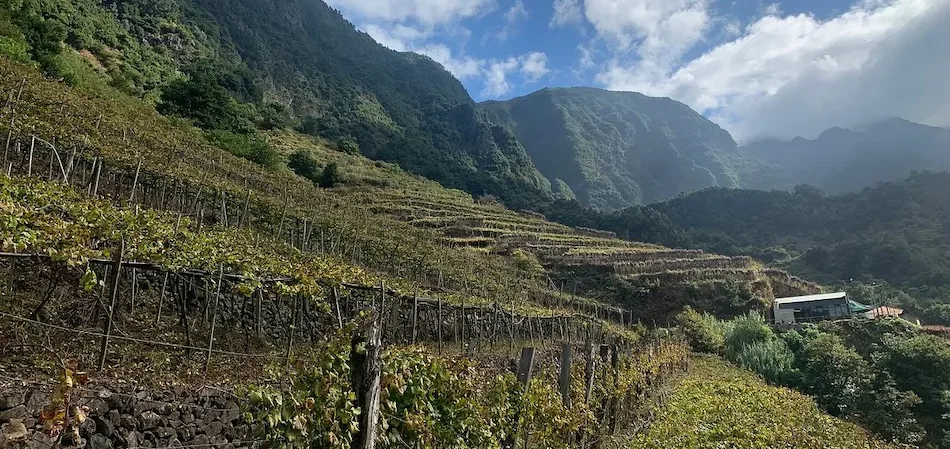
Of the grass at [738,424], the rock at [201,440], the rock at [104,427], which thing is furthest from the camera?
the grass at [738,424]

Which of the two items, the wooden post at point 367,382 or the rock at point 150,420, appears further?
the rock at point 150,420

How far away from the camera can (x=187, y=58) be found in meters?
74.8

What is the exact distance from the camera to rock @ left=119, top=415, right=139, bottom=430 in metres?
4.70

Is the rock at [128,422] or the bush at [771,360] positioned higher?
the rock at [128,422]

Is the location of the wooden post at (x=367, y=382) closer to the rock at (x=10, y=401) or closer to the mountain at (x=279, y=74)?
the rock at (x=10, y=401)

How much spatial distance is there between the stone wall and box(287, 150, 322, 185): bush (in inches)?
1767

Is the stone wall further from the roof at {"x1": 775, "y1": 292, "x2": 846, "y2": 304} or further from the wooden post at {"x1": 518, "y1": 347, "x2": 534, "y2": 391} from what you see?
the roof at {"x1": 775, "y1": 292, "x2": 846, "y2": 304}

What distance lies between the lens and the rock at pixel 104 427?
4496 mm

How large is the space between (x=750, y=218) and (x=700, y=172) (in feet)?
318

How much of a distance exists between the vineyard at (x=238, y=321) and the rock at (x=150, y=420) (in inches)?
0.7

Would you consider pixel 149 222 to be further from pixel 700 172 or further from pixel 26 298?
pixel 700 172

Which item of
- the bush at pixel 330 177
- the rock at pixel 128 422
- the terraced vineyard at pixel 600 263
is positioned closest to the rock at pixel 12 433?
the rock at pixel 128 422

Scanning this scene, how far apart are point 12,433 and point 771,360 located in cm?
3002

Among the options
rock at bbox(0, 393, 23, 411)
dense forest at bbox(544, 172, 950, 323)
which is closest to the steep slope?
dense forest at bbox(544, 172, 950, 323)
